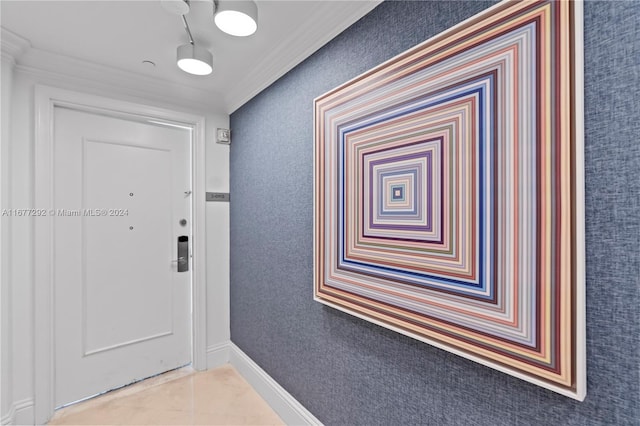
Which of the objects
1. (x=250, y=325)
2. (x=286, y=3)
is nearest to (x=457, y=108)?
(x=286, y=3)

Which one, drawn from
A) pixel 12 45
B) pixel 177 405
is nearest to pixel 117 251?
pixel 177 405

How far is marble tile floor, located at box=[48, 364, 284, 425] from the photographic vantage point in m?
1.92

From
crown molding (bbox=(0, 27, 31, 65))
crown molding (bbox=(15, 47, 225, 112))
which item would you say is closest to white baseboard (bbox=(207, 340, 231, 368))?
crown molding (bbox=(15, 47, 225, 112))

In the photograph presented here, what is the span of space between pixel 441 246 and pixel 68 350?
100 inches

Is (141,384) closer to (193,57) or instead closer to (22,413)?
(22,413)

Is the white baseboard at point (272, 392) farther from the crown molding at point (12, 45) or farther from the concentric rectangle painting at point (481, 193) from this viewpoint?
the crown molding at point (12, 45)

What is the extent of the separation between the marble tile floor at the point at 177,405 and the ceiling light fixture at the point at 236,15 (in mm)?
2242

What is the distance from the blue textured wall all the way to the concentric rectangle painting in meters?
0.07

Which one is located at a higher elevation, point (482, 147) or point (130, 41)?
point (130, 41)

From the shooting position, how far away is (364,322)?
1374 mm

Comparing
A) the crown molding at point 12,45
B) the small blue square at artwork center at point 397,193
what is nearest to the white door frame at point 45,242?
the crown molding at point 12,45

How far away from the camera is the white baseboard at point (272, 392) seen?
68.9 inches

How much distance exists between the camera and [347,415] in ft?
4.79

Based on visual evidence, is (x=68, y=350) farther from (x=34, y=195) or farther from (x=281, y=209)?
(x=281, y=209)
